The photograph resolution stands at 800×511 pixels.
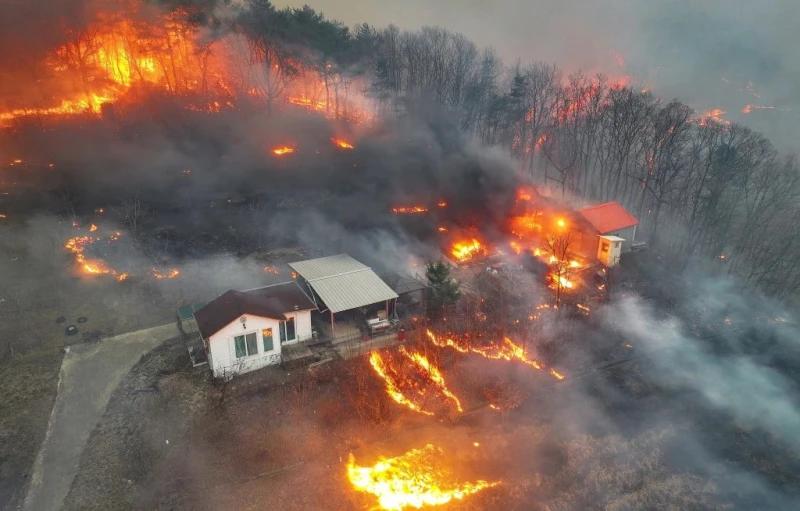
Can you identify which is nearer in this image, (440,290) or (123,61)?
(440,290)

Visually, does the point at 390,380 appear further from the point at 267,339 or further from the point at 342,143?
the point at 342,143

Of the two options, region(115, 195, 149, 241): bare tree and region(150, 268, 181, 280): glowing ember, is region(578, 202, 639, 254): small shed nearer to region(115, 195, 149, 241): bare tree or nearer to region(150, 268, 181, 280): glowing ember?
region(150, 268, 181, 280): glowing ember

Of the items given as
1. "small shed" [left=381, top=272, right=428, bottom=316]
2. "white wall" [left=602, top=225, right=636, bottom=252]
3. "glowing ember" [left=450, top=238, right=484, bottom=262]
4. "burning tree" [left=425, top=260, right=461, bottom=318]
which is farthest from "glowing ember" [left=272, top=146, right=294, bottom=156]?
"white wall" [left=602, top=225, right=636, bottom=252]

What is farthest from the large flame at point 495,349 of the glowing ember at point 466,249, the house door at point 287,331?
the glowing ember at point 466,249

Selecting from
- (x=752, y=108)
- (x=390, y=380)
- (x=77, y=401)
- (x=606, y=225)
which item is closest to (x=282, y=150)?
(x=606, y=225)

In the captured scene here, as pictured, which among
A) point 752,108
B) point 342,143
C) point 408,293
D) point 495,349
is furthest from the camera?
point 752,108

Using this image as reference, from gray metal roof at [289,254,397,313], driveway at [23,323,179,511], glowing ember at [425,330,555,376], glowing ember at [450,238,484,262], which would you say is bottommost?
glowing ember at [425,330,555,376]
